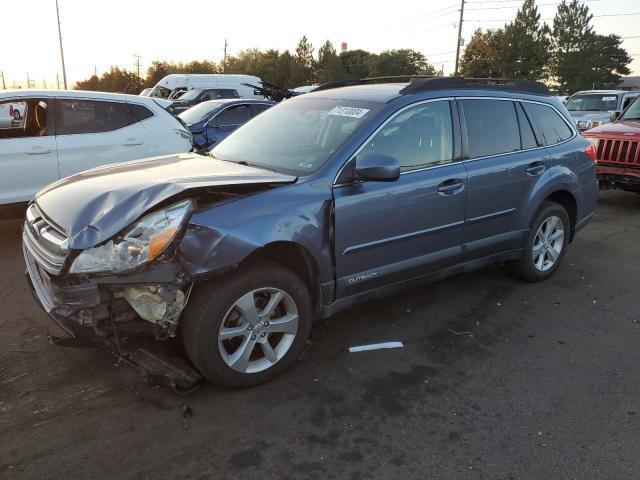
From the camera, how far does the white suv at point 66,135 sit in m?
5.74

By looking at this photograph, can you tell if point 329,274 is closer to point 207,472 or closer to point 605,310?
point 207,472

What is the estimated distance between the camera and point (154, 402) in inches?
118

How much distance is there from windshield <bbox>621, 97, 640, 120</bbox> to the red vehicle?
1.80 feet

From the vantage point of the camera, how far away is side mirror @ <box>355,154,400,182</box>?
3.23 metres

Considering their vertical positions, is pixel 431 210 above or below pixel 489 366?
above

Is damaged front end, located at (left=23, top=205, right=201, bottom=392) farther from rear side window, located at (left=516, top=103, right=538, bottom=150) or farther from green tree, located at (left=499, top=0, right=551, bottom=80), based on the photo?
green tree, located at (left=499, top=0, right=551, bottom=80)

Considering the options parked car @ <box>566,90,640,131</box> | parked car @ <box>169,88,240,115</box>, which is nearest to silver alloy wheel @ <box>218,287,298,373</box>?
parked car @ <box>566,90,640,131</box>

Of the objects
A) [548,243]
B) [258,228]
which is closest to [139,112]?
[258,228]

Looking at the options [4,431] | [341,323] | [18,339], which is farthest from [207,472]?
[18,339]

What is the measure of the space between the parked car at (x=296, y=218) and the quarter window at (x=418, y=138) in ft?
0.04

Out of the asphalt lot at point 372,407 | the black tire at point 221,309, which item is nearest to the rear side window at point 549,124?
the asphalt lot at point 372,407

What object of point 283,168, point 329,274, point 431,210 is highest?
point 283,168

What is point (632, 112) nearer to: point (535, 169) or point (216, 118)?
point (535, 169)

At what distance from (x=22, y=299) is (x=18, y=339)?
80cm
